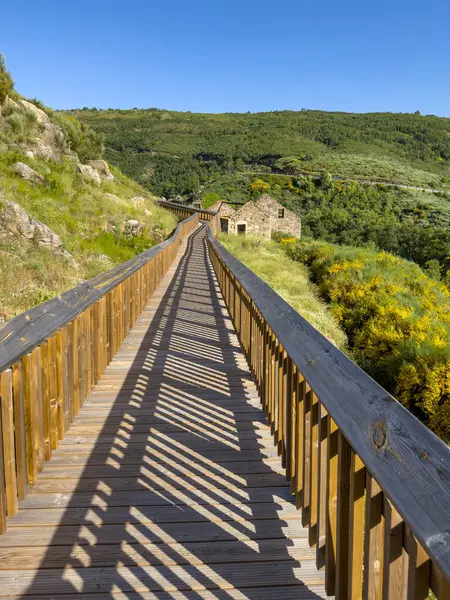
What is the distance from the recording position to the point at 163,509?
2.91 meters

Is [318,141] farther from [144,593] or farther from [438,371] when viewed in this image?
[144,593]

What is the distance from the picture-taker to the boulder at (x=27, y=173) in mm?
→ 15781

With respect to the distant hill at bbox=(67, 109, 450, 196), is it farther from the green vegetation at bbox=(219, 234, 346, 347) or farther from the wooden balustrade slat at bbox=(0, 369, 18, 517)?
the wooden balustrade slat at bbox=(0, 369, 18, 517)

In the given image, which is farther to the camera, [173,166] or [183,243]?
[173,166]

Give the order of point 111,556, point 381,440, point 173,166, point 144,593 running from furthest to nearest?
point 173,166 → point 111,556 → point 144,593 → point 381,440

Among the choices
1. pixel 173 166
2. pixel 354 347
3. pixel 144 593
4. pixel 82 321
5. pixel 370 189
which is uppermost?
pixel 173 166

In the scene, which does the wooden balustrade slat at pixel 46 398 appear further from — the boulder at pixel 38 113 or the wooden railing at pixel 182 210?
the wooden railing at pixel 182 210

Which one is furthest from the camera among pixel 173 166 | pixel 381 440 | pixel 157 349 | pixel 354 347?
pixel 173 166

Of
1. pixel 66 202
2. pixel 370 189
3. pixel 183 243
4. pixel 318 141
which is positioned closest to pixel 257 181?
pixel 370 189

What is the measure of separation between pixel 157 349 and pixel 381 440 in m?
5.39

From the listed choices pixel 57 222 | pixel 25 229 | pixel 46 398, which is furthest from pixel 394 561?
pixel 57 222

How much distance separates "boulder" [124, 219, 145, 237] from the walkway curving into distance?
1445 centimetres

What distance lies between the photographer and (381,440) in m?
1.43

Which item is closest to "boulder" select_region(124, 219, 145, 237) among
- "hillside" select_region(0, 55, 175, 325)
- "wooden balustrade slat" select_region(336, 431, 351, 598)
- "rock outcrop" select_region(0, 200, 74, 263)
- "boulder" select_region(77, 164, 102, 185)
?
"hillside" select_region(0, 55, 175, 325)
